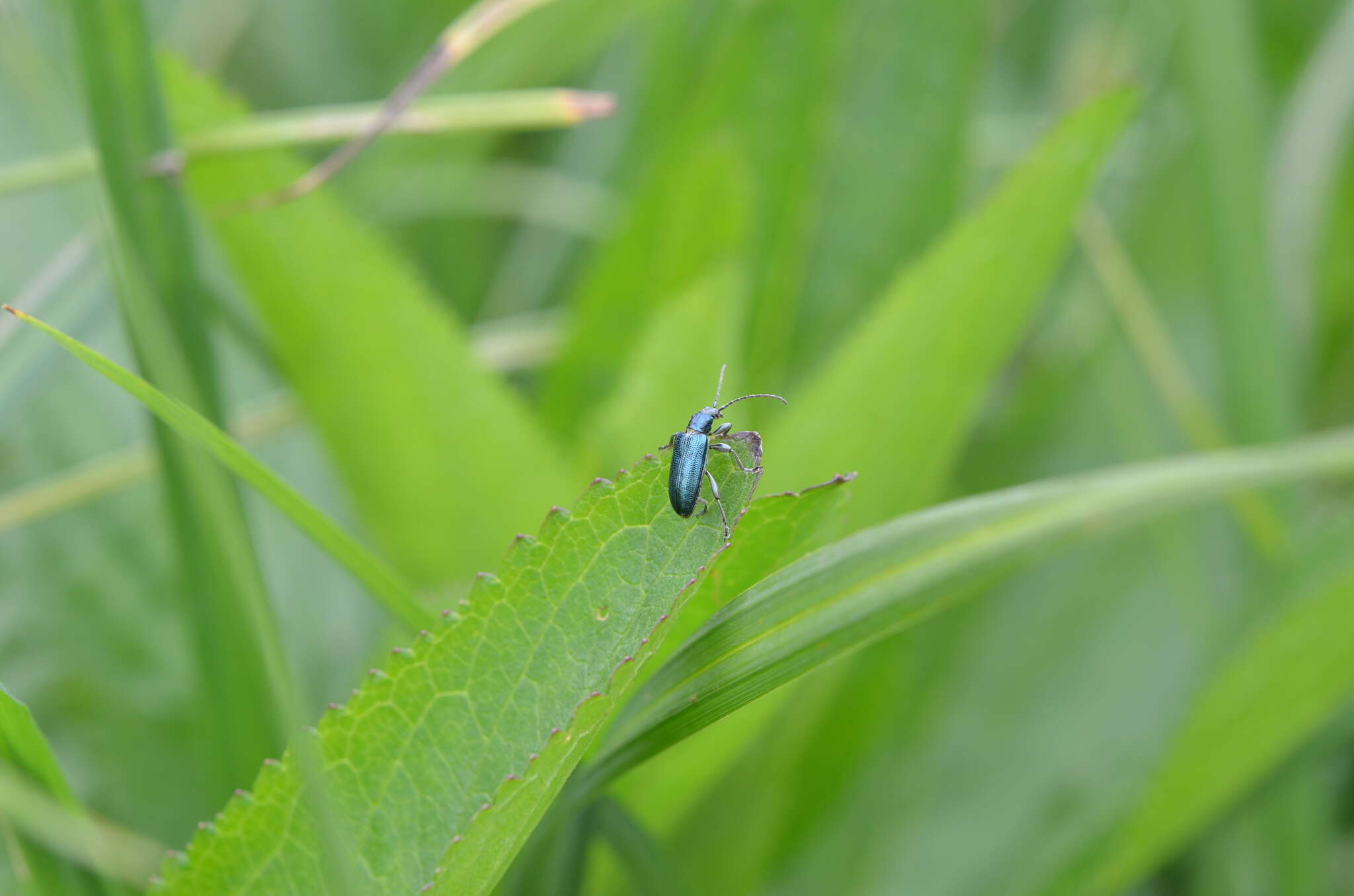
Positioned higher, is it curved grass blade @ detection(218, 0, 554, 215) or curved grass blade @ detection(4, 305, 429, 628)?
curved grass blade @ detection(218, 0, 554, 215)

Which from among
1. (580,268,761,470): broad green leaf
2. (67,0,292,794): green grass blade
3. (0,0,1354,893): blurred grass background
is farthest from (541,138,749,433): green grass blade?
(67,0,292,794): green grass blade

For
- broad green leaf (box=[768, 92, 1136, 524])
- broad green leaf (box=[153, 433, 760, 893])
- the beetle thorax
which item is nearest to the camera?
broad green leaf (box=[153, 433, 760, 893])

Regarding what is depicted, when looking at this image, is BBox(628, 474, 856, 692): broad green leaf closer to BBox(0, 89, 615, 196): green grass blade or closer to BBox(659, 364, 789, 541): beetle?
BBox(659, 364, 789, 541): beetle

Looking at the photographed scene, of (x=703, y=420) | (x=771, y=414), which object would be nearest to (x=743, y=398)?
(x=703, y=420)

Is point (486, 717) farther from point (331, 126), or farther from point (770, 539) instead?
point (331, 126)

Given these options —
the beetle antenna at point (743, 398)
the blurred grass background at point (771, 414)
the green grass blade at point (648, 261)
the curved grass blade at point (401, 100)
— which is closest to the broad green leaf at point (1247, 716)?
the blurred grass background at point (771, 414)

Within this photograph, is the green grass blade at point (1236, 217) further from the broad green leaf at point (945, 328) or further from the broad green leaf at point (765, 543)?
the broad green leaf at point (765, 543)

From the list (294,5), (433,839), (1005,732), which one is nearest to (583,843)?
(433,839)
